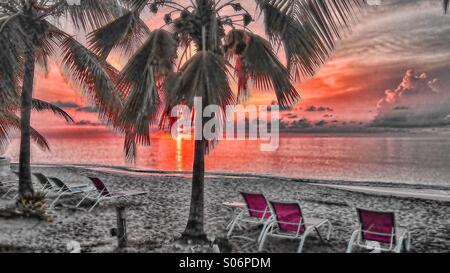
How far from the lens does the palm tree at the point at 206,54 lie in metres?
5.94

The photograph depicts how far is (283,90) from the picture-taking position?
20.8ft

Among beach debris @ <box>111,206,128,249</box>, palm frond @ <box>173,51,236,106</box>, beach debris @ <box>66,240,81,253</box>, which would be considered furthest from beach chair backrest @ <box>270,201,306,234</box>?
beach debris @ <box>66,240,81,253</box>

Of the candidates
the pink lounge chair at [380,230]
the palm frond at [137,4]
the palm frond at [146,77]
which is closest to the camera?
the pink lounge chair at [380,230]

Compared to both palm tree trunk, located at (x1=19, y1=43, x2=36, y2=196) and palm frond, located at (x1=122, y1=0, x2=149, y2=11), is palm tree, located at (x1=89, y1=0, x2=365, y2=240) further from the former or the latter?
palm tree trunk, located at (x1=19, y1=43, x2=36, y2=196)

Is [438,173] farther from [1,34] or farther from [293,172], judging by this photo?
[1,34]

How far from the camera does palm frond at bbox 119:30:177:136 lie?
6441 mm

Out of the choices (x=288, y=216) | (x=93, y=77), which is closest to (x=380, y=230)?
→ (x=288, y=216)

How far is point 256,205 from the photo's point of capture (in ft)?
24.4

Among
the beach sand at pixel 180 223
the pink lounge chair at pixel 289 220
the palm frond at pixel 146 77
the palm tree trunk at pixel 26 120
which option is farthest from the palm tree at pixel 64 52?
the pink lounge chair at pixel 289 220

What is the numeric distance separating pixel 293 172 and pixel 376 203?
37372 millimetres

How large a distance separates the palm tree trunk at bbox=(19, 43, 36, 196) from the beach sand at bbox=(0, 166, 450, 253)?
33.6 inches

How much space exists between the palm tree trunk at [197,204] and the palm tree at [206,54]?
15 mm

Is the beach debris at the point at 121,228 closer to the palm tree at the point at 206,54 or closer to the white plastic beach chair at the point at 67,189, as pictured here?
the palm tree at the point at 206,54
